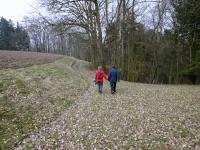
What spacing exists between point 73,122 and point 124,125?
2.02 meters

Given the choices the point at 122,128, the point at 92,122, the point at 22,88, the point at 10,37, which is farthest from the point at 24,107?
the point at 10,37

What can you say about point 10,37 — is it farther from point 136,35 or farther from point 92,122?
point 92,122

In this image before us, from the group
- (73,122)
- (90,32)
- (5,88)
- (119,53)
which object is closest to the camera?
(73,122)

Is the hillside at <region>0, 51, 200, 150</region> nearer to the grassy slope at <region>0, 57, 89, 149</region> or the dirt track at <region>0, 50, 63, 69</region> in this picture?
the grassy slope at <region>0, 57, 89, 149</region>

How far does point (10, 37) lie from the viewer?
63594 millimetres

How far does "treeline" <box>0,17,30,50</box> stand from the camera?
203 ft

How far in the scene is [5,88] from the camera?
9594 millimetres

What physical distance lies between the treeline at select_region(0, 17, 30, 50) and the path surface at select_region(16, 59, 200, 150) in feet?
206

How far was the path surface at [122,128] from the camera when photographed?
540 cm

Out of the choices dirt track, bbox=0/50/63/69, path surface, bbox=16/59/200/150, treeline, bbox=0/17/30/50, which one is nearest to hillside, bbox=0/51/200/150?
path surface, bbox=16/59/200/150

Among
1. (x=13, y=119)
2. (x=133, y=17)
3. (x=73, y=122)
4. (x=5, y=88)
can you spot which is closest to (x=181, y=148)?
(x=73, y=122)

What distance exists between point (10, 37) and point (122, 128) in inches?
2652

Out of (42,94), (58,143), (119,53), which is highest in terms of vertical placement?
(119,53)

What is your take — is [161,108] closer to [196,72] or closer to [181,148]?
[181,148]
